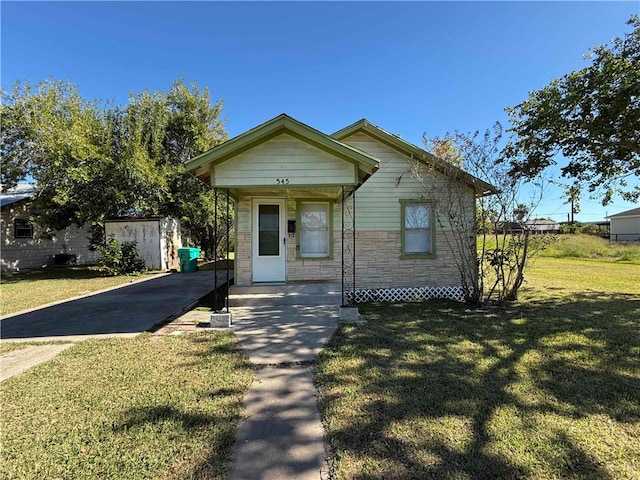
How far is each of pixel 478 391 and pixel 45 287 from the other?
46.3 feet

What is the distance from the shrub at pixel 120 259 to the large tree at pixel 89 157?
1.80 m

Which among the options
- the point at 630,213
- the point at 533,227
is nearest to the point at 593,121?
the point at 533,227

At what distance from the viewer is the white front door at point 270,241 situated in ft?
28.1

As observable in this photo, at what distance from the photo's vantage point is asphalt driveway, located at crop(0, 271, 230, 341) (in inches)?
232

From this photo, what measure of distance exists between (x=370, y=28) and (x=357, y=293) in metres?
8.04

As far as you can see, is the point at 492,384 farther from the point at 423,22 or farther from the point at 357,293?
the point at 423,22

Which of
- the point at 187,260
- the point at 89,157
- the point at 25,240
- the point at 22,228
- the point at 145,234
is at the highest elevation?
the point at 89,157

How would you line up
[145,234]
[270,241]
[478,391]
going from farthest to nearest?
1. [145,234]
2. [270,241]
3. [478,391]

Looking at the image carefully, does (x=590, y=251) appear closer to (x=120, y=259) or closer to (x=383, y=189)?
(x=383, y=189)

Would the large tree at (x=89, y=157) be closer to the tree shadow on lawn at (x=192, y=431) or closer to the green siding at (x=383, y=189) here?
the green siding at (x=383, y=189)

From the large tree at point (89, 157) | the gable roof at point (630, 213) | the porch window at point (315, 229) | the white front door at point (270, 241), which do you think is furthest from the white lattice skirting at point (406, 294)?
the gable roof at point (630, 213)

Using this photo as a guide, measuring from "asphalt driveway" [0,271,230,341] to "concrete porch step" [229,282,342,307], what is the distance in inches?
59.7

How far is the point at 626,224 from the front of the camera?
139 feet

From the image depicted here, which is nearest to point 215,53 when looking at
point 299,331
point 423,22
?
point 423,22
